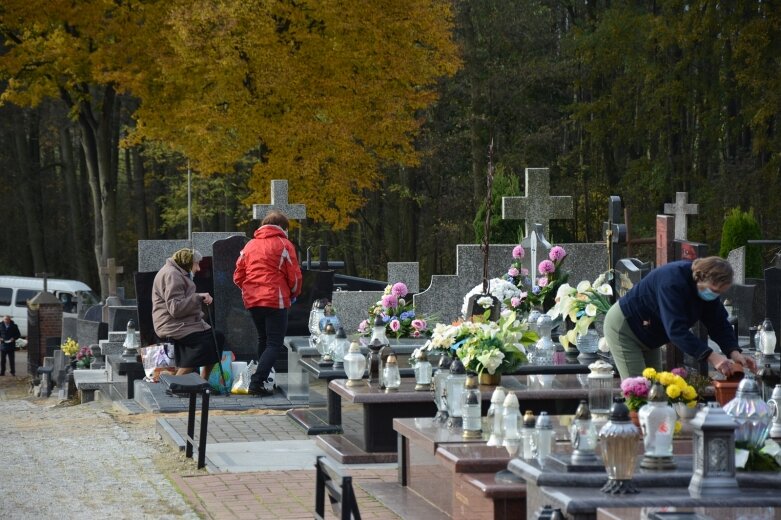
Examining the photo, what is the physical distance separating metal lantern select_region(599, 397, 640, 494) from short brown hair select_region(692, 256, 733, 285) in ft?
6.42

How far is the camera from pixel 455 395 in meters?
8.29

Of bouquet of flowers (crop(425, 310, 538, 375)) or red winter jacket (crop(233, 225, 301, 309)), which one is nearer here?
bouquet of flowers (crop(425, 310, 538, 375))

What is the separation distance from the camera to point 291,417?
1223cm

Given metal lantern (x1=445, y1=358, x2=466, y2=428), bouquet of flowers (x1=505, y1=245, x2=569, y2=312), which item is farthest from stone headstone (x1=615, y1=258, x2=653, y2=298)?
metal lantern (x1=445, y1=358, x2=466, y2=428)

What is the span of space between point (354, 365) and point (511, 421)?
2861 millimetres

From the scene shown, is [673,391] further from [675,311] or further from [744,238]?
[744,238]

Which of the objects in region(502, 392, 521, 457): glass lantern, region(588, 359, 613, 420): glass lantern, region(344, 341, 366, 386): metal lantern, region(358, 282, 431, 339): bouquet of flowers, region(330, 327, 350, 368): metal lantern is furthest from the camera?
region(358, 282, 431, 339): bouquet of flowers

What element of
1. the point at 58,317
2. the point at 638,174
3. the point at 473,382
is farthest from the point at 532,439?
the point at 638,174

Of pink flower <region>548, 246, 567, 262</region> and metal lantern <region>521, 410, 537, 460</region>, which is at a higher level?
pink flower <region>548, 246, 567, 262</region>

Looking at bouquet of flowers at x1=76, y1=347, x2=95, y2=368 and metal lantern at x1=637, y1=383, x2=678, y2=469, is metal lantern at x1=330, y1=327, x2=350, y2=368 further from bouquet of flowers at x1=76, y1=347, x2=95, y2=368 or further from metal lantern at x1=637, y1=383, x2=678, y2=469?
bouquet of flowers at x1=76, y1=347, x2=95, y2=368

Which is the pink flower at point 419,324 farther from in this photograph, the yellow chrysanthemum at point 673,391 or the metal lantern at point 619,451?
the metal lantern at point 619,451

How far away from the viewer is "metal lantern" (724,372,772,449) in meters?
6.09

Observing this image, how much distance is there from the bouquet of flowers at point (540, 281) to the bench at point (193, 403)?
4.01 m

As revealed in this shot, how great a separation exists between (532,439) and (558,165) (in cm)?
2876
